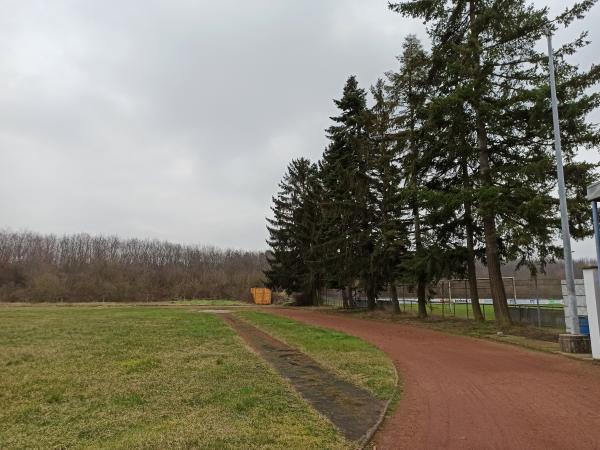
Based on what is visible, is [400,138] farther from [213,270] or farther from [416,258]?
[213,270]

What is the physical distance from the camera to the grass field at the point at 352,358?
8.54 metres

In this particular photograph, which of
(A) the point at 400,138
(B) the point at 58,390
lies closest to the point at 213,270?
(A) the point at 400,138

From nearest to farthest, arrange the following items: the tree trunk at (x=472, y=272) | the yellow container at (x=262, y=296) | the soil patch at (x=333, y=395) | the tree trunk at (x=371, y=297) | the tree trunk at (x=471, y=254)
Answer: the soil patch at (x=333, y=395) < the tree trunk at (x=471, y=254) < the tree trunk at (x=472, y=272) < the tree trunk at (x=371, y=297) < the yellow container at (x=262, y=296)

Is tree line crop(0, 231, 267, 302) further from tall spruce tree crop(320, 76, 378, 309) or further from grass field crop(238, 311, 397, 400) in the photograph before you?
grass field crop(238, 311, 397, 400)

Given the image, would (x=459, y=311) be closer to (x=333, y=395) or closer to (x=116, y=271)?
(x=333, y=395)

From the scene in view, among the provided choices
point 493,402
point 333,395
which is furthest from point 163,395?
point 493,402

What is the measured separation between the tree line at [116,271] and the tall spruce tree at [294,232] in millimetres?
19205

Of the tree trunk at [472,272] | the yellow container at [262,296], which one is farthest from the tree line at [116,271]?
the tree trunk at [472,272]

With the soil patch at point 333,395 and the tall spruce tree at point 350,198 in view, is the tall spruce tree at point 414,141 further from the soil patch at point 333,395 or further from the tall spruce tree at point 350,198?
the soil patch at point 333,395

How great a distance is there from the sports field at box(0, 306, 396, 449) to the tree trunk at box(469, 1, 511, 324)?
23.8 feet

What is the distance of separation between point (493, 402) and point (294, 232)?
40511 millimetres

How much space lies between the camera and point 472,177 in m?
18.8

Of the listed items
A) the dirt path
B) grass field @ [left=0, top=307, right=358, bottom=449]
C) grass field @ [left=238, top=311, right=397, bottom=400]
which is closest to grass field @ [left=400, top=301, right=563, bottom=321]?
grass field @ [left=238, top=311, right=397, bottom=400]

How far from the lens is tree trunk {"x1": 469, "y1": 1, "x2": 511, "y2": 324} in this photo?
58.1 feet
